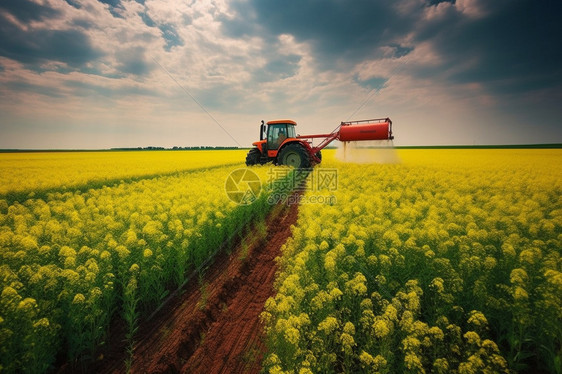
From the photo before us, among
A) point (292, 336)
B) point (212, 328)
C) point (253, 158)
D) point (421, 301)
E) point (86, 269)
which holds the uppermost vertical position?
point (253, 158)

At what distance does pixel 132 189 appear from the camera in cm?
986

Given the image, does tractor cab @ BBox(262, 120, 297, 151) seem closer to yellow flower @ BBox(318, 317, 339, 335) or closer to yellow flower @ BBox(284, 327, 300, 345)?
yellow flower @ BBox(318, 317, 339, 335)

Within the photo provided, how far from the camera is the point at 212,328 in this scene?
3.97 meters

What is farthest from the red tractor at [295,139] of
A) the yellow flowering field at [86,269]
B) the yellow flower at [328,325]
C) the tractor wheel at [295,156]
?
the yellow flower at [328,325]

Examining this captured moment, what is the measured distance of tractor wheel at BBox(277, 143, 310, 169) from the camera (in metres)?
14.8

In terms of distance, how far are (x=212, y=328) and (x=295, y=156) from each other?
477 inches

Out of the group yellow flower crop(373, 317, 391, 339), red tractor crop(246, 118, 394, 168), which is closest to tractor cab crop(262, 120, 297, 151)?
red tractor crop(246, 118, 394, 168)

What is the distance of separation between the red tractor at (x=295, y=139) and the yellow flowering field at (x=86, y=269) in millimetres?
8137

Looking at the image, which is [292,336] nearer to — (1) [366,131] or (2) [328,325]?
(2) [328,325]

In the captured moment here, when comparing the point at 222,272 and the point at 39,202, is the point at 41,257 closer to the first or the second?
the point at 222,272

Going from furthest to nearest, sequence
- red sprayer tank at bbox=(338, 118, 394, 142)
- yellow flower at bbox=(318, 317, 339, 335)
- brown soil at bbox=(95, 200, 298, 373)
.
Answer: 1. red sprayer tank at bbox=(338, 118, 394, 142)
2. brown soil at bbox=(95, 200, 298, 373)
3. yellow flower at bbox=(318, 317, 339, 335)

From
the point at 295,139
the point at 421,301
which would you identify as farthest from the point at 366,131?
the point at 421,301

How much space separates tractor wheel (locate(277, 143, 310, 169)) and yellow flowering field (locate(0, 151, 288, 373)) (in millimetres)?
7942

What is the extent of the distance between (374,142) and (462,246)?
1180 cm
